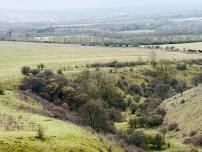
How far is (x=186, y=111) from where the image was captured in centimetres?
8506

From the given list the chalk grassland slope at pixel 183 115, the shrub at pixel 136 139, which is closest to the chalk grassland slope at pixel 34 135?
the shrub at pixel 136 139

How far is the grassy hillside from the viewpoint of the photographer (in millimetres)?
75875

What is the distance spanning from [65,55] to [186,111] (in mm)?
93955

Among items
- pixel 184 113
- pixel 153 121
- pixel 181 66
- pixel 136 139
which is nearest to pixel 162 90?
pixel 181 66

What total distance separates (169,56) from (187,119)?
9461 cm

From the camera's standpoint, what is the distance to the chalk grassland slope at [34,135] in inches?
1689

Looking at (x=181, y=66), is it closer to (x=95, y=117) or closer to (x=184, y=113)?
(x=184, y=113)

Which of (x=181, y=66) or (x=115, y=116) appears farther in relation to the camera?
(x=181, y=66)

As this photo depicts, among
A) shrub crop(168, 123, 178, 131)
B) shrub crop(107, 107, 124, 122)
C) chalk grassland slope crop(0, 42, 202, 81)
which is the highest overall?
chalk grassland slope crop(0, 42, 202, 81)

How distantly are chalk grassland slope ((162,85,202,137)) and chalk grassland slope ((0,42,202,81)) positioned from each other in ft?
170

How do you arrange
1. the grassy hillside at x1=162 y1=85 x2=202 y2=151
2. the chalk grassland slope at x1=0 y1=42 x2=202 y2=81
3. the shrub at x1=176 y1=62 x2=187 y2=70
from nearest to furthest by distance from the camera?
the grassy hillside at x1=162 y1=85 x2=202 y2=151
the shrub at x1=176 y1=62 x2=187 y2=70
the chalk grassland slope at x1=0 y1=42 x2=202 y2=81

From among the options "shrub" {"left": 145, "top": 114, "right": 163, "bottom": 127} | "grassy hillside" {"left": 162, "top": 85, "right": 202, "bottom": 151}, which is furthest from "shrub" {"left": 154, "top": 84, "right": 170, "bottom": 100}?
"shrub" {"left": 145, "top": 114, "right": 163, "bottom": 127}

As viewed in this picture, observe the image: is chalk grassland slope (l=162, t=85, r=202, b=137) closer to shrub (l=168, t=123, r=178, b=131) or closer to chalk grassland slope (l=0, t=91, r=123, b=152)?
shrub (l=168, t=123, r=178, b=131)

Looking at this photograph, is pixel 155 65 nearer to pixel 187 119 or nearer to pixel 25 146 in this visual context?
pixel 187 119
